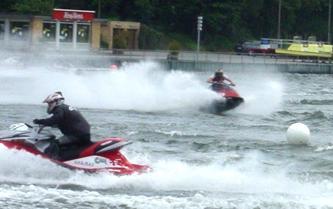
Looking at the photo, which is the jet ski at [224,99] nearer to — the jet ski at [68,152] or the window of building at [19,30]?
the jet ski at [68,152]

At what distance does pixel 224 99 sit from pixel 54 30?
39532mm

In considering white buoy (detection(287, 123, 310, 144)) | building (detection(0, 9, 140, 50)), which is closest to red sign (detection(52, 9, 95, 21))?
building (detection(0, 9, 140, 50))

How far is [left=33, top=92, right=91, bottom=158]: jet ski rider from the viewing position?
14.6m

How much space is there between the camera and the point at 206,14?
316 ft

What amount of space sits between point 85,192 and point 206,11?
83480 mm

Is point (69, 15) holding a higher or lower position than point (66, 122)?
higher

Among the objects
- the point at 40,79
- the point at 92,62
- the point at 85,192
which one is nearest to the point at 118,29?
the point at 92,62

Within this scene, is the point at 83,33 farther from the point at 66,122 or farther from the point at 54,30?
the point at 66,122

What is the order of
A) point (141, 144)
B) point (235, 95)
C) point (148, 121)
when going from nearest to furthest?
point (141, 144), point (148, 121), point (235, 95)

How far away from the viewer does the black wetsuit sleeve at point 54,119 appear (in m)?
14.6

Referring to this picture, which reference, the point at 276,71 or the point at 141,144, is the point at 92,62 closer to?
the point at 276,71

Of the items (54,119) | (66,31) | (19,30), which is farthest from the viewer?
(19,30)

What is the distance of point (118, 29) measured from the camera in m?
80.5

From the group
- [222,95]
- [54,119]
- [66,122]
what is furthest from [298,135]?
[54,119]
